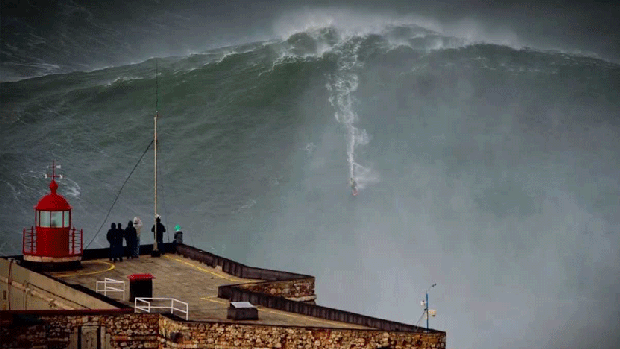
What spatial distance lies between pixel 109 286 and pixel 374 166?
136 ft

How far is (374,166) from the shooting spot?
10062 centimetres

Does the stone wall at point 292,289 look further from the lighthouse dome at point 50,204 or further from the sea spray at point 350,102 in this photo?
the sea spray at point 350,102

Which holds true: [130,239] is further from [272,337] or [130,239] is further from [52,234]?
[272,337]

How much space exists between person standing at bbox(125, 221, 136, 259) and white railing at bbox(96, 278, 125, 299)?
6297 millimetres

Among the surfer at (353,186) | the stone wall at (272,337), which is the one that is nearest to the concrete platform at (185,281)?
the stone wall at (272,337)

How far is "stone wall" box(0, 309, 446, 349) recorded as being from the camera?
51.1 m

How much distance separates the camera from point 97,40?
4557 inches

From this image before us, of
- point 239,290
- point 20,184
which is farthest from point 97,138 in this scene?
point 239,290

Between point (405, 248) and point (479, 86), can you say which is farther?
point (479, 86)

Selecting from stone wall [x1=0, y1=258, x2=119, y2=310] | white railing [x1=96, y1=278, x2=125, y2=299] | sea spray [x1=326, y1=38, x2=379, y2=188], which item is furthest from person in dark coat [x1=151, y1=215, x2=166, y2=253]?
sea spray [x1=326, y1=38, x2=379, y2=188]

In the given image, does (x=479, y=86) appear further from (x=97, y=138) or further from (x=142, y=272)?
(x=142, y=272)

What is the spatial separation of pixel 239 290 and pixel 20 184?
42.0 m

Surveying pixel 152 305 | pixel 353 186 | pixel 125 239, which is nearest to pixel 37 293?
pixel 152 305

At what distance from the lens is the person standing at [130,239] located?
219ft
